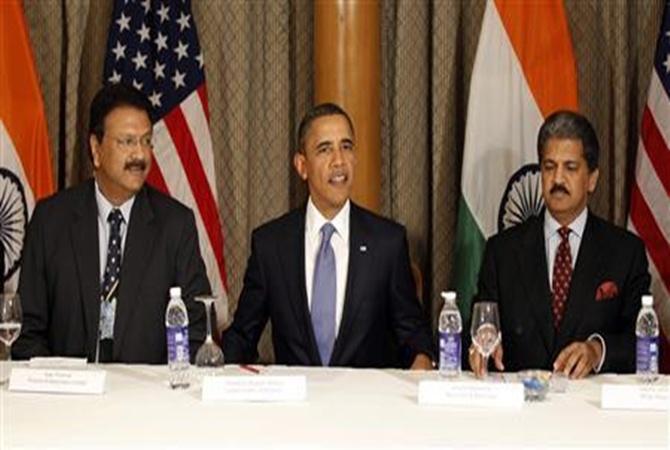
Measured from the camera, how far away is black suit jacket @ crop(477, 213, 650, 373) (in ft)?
11.8

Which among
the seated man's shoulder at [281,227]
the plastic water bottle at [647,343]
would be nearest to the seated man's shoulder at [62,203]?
the seated man's shoulder at [281,227]

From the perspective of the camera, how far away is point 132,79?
15.4 ft

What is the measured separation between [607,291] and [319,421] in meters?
1.43

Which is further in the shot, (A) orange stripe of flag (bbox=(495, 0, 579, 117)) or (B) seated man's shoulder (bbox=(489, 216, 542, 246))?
(A) orange stripe of flag (bbox=(495, 0, 579, 117))

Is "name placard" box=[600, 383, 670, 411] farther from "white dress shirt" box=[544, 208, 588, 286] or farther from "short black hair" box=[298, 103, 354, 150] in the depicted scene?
"short black hair" box=[298, 103, 354, 150]

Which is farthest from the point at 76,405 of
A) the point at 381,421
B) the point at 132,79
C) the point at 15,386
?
the point at 132,79

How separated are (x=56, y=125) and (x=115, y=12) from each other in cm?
58

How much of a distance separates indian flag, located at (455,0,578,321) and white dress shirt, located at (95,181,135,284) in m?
1.51

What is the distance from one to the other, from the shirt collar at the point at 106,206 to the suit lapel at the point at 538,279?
50.9 inches

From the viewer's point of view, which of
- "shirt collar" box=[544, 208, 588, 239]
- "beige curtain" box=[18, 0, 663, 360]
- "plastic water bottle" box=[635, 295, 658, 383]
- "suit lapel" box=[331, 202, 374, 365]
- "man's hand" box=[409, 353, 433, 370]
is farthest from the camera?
"beige curtain" box=[18, 0, 663, 360]

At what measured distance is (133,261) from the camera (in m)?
3.48

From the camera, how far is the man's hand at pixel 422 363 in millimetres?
3378

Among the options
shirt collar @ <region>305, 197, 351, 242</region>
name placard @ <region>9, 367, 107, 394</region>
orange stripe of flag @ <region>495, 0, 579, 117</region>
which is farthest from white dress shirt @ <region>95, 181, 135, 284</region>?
orange stripe of flag @ <region>495, 0, 579, 117</region>

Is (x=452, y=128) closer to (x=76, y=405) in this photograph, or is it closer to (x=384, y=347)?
(x=384, y=347)
